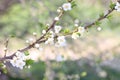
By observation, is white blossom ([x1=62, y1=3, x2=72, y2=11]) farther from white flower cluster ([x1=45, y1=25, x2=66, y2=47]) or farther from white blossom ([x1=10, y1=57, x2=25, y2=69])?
white blossom ([x1=10, y1=57, x2=25, y2=69])

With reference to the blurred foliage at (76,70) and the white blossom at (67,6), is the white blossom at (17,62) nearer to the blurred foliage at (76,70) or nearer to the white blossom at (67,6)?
the white blossom at (67,6)

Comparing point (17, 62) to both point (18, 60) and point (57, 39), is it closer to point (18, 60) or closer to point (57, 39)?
point (18, 60)

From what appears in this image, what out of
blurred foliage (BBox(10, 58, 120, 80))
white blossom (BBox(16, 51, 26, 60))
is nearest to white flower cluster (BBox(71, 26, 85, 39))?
white blossom (BBox(16, 51, 26, 60))

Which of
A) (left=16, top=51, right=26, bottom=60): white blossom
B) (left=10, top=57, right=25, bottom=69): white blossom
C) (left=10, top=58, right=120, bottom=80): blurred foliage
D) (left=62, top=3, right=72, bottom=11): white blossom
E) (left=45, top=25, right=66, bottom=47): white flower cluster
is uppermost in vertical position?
(left=10, top=58, right=120, bottom=80): blurred foliage

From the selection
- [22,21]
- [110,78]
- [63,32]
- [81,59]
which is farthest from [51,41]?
[22,21]

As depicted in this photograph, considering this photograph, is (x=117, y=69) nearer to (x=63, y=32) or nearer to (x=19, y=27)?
(x=19, y=27)

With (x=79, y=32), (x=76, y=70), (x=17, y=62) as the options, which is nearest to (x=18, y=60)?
(x=17, y=62)

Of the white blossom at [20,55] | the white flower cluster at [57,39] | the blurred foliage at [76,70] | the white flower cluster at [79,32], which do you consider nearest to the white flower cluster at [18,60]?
the white blossom at [20,55]

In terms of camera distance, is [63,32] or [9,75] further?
[9,75]

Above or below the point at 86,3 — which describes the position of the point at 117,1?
below
